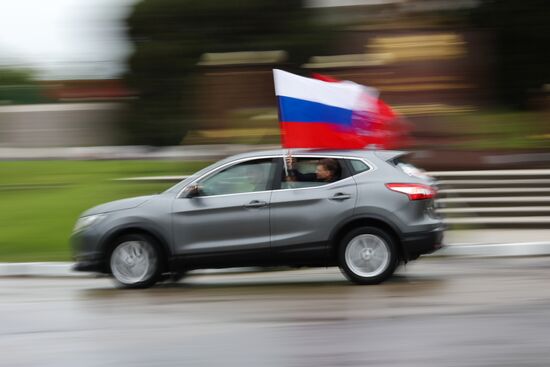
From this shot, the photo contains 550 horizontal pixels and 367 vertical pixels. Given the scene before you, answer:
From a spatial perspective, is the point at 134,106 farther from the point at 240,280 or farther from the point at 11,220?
the point at 240,280

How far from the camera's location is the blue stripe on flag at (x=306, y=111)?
34.6 ft

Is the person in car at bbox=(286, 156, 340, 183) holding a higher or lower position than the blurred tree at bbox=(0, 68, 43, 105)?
lower

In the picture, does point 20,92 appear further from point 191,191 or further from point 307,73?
point 191,191

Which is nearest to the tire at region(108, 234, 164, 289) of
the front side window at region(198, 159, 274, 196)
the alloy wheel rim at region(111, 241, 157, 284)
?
the alloy wheel rim at region(111, 241, 157, 284)

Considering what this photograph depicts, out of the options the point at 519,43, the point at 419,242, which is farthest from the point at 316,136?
the point at 519,43

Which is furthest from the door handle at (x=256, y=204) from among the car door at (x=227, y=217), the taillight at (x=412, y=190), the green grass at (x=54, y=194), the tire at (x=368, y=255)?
the green grass at (x=54, y=194)

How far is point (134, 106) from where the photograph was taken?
73.2 feet

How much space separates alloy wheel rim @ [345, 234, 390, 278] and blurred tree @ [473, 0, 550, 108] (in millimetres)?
13406

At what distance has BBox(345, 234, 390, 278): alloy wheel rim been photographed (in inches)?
400

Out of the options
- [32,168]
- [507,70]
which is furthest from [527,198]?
[32,168]

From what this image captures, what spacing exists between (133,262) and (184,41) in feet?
39.0

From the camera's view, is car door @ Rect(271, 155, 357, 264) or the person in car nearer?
car door @ Rect(271, 155, 357, 264)

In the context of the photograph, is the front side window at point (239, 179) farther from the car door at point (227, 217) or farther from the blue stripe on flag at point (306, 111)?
the blue stripe on flag at point (306, 111)

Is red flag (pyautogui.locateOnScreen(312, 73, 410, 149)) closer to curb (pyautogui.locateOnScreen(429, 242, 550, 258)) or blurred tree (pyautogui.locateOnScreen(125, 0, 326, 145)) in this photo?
curb (pyautogui.locateOnScreen(429, 242, 550, 258))
